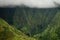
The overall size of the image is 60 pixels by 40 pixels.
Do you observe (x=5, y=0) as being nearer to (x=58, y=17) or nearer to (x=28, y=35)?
(x=28, y=35)

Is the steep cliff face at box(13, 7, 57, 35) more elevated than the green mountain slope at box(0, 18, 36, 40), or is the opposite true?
the steep cliff face at box(13, 7, 57, 35)

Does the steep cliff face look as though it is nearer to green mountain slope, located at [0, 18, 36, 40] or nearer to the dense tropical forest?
the dense tropical forest

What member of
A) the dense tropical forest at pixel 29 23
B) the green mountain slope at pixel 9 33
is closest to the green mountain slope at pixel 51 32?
the dense tropical forest at pixel 29 23

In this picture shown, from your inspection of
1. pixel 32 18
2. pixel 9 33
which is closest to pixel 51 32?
pixel 32 18

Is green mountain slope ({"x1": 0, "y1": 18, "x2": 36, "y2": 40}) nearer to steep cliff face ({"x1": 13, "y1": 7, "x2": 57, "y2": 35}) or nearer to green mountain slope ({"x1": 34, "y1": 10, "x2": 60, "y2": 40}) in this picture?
steep cliff face ({"x1": 13, "y1": 7, "x2": 57, "y2": 35})

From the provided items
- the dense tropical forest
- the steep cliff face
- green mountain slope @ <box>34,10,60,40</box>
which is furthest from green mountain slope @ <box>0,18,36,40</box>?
green mountain slope @ <box>34,10,60,40</box>

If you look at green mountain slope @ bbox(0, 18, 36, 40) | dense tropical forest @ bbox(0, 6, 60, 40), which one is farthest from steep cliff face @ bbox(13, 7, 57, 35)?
green mountain slope @ bbox(0, 18, 36, 40)

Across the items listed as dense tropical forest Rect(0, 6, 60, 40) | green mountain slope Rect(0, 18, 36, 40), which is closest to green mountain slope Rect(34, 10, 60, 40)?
dense tropical forest Rect(0, 6, 60, 40)

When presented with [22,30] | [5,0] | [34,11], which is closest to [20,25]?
[22,30]
